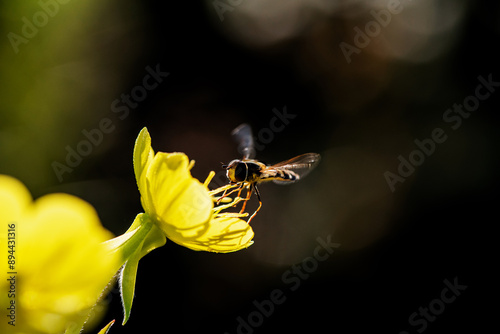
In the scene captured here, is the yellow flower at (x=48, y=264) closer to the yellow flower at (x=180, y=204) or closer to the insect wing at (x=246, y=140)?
the yellow flower at (x=180, y=204)

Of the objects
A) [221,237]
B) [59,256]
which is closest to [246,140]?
[221,237]

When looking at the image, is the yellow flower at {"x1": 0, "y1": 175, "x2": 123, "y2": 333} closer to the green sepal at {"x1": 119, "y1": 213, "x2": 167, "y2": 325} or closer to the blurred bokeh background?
the green sepal at {"x1": 119, "y1": 213, "x2": 167, "y2": 325}

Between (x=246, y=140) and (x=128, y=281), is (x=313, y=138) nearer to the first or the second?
(x=246, y=140)

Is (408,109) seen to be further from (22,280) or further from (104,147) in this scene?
(22,280)

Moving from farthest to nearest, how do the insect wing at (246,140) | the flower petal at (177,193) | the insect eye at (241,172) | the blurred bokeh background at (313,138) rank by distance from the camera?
the blurred bokeh background at (313,138)
the insect wing at (246,140)
the insect eye at (241,172)
the flower petal at (177,193)

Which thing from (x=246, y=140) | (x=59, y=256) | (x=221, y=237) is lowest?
(x=221, y=237)

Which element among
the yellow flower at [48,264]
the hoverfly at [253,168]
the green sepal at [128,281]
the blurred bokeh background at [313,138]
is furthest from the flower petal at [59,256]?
the blurred bokeh background at [313,138]

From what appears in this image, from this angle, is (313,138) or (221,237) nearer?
(221,237)
